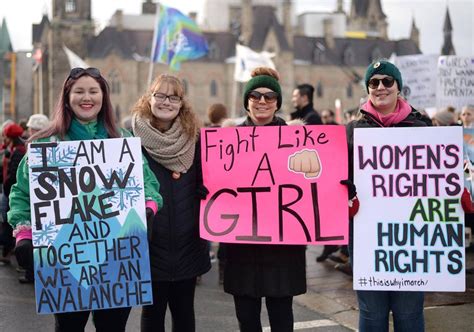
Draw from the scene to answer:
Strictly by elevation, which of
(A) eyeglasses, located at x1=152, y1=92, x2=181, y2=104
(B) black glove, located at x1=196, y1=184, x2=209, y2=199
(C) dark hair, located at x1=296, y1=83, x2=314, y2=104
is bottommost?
(B) black glove, located at x1=196, y1=184, x2=209, y2=199

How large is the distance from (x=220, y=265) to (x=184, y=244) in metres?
3.62

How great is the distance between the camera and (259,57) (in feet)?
70.1

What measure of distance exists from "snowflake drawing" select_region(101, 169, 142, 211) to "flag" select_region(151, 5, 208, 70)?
16723mm

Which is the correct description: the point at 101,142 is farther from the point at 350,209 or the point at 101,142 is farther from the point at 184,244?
the point at 350,209

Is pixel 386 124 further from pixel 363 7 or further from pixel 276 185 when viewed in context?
pixel 363 7

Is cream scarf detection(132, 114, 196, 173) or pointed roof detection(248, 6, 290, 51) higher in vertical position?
pointed roof detection(248, 6, 290, 51)

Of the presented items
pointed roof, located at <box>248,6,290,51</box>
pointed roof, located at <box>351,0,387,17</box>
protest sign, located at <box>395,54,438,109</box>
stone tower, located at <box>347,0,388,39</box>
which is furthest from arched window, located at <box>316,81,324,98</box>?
protest sign, located at <box>395,54,438,109</box>

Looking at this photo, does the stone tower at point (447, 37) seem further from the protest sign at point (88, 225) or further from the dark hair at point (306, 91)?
the protest sign at point (88, 225)

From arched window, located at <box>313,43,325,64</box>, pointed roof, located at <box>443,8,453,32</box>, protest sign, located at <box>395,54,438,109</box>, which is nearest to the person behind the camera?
protest sign, located at <box>395,54,438,109</box>

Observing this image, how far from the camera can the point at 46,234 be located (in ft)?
11.5

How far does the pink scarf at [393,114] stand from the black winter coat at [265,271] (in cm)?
93

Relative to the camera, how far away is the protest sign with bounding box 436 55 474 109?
1046 centimetres

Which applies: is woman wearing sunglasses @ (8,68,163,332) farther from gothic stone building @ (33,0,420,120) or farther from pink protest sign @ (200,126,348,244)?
gothic stone building @ (33,0,420,120)

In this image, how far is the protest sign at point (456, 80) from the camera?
34.3ft
